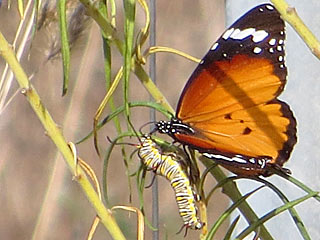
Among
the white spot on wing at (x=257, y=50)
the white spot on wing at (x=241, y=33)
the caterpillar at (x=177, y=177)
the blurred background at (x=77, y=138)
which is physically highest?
the blurred background at (x=77, y=138)

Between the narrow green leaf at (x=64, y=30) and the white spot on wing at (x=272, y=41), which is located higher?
the narrow green leaf at (x=64, y=30)

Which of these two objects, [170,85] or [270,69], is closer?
[270,69]

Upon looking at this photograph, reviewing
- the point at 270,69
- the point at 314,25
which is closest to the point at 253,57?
the point at 270,69

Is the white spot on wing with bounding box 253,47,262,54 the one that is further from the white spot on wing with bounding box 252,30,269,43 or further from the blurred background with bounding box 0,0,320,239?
the blurred background with bounding box 0,0,320,239

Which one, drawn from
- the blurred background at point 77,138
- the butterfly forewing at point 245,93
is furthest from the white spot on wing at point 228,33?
the blurred background at point 77,138

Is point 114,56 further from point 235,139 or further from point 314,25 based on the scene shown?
point 235,139

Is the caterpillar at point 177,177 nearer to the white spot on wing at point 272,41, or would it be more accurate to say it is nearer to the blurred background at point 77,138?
the white spot on wing at point 272,41

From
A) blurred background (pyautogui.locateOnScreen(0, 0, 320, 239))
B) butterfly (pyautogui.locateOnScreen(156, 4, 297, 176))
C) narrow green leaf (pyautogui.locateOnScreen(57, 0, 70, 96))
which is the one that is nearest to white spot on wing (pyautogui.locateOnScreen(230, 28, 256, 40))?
butterfly (pyautogui.locateOnScreen(156, 4, 297, 176))

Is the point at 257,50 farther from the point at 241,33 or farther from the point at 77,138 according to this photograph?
the point at 77,138
